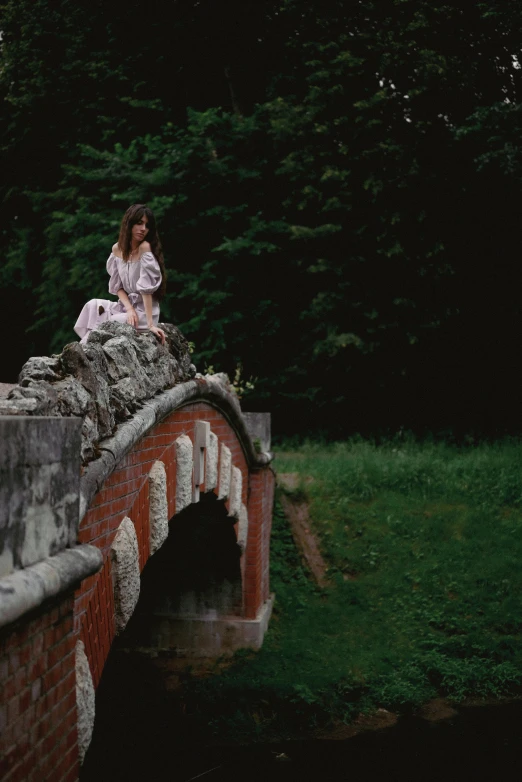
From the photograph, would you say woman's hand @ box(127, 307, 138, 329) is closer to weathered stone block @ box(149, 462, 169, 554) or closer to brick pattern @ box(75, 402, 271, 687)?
brick pattern @ box(75, 402, 271, 687)

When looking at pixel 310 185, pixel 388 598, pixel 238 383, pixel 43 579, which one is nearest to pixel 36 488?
pixel 43 579

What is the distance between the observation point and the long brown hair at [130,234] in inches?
246

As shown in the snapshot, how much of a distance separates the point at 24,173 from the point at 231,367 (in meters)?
6.77

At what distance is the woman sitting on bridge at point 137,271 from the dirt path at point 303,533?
593 cm

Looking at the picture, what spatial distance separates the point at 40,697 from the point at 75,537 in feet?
1.86

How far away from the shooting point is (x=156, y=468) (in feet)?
18.3

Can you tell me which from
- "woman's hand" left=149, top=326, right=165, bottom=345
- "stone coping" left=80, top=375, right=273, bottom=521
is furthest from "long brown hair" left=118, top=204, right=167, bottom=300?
"stone coping" left=80, top=375, right=273, bottom=521

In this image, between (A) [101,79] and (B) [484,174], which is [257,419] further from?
(A) [101,79]

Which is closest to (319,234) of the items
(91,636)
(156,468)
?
(156,468)

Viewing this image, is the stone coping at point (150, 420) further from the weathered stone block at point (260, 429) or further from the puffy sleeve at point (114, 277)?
the weathered stone block at point (260, 429)

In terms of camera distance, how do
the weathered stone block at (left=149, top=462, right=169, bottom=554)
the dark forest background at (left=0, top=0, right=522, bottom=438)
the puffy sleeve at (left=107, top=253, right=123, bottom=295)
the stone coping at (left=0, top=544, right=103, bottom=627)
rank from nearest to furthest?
1. the stone coping at (left=0, top=544, right=103, bottom=627)
2. the weathered stone block at (left=149, top=462, right=169, bottom=554)
3. the puffy sleeve at (left=107, top=253, right=123, bottom=295)
4. the dark forest background at (left=0, top=0, right=522, bottom=438)

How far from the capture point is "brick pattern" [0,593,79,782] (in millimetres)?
2680

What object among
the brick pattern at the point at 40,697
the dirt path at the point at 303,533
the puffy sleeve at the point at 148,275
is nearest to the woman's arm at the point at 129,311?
the puffy sleeve at the point at 148,275

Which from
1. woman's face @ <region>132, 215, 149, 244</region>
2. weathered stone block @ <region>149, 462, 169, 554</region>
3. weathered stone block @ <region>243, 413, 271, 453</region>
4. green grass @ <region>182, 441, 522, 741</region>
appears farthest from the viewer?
weathered stone block @ <region>243, 413, 271, 453</region>
